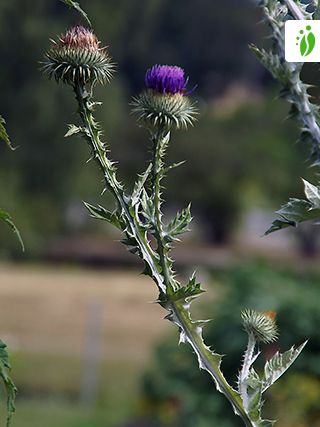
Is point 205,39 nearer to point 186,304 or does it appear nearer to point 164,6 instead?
point 164,6

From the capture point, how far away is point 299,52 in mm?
2021

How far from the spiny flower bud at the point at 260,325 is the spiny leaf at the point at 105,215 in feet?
0.97

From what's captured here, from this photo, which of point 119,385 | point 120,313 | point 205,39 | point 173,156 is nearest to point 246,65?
point 205,39

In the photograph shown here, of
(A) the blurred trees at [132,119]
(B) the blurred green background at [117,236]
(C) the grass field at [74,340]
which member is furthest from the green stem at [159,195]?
(A) the blurred trees at [132,119]

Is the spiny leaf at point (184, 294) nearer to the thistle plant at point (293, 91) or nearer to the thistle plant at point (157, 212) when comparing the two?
the thistle plant at point (157, 212)

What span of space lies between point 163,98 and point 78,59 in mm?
229

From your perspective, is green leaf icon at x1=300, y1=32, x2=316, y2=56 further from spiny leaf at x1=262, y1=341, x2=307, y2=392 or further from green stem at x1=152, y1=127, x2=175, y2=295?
spiny leaf at x1=262, y1=341, x2=307, y2=392

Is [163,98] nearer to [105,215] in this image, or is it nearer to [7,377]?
[105,215]

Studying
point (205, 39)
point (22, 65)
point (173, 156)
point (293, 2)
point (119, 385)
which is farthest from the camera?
point (205, 39)

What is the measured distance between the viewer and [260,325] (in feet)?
6.63

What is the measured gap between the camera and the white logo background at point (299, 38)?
1.86m

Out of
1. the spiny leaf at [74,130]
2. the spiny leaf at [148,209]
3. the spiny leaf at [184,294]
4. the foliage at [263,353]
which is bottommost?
the spiny leaf at [184,294]

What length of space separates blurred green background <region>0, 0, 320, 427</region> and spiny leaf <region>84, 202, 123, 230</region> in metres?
0.32

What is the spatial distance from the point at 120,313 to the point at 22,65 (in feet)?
43.3
